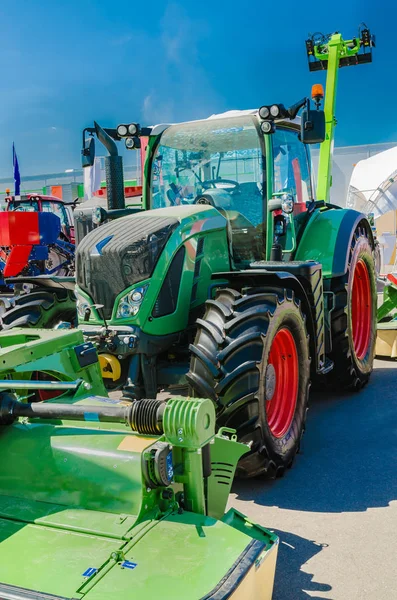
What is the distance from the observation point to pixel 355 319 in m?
6.14


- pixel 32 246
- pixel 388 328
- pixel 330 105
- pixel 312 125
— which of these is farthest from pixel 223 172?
pixel 32 246

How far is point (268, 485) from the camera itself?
12.6ft

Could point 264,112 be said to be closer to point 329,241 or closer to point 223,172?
point 223,172

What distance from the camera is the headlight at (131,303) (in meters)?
3.98

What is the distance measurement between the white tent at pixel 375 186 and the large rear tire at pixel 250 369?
13.3m

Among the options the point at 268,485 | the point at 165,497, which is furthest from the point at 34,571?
the point at 268,485

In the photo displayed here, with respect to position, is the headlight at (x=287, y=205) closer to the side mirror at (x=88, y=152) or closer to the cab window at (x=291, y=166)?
the cab window at (x=291, y=166)

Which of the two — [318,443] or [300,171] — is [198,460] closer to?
[318,443]

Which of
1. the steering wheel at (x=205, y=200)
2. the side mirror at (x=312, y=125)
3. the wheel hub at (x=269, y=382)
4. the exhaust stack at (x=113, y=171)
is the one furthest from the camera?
the steering wheel at (x=205, y=200)

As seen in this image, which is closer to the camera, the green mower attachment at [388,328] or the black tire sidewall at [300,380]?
the black tire sidewall at [300,380]

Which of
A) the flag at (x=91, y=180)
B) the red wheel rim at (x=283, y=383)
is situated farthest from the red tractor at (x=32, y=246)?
the red wheel rim at (x=283, y=383)

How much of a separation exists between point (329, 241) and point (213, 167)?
1.11m

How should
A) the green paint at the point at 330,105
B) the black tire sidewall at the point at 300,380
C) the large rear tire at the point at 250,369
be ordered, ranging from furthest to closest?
the green paint at the point at 330,105 < the black tire sidewall at the point at 300,380 < the large rear tire at the point at 250,369

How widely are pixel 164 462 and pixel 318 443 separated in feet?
7.58
